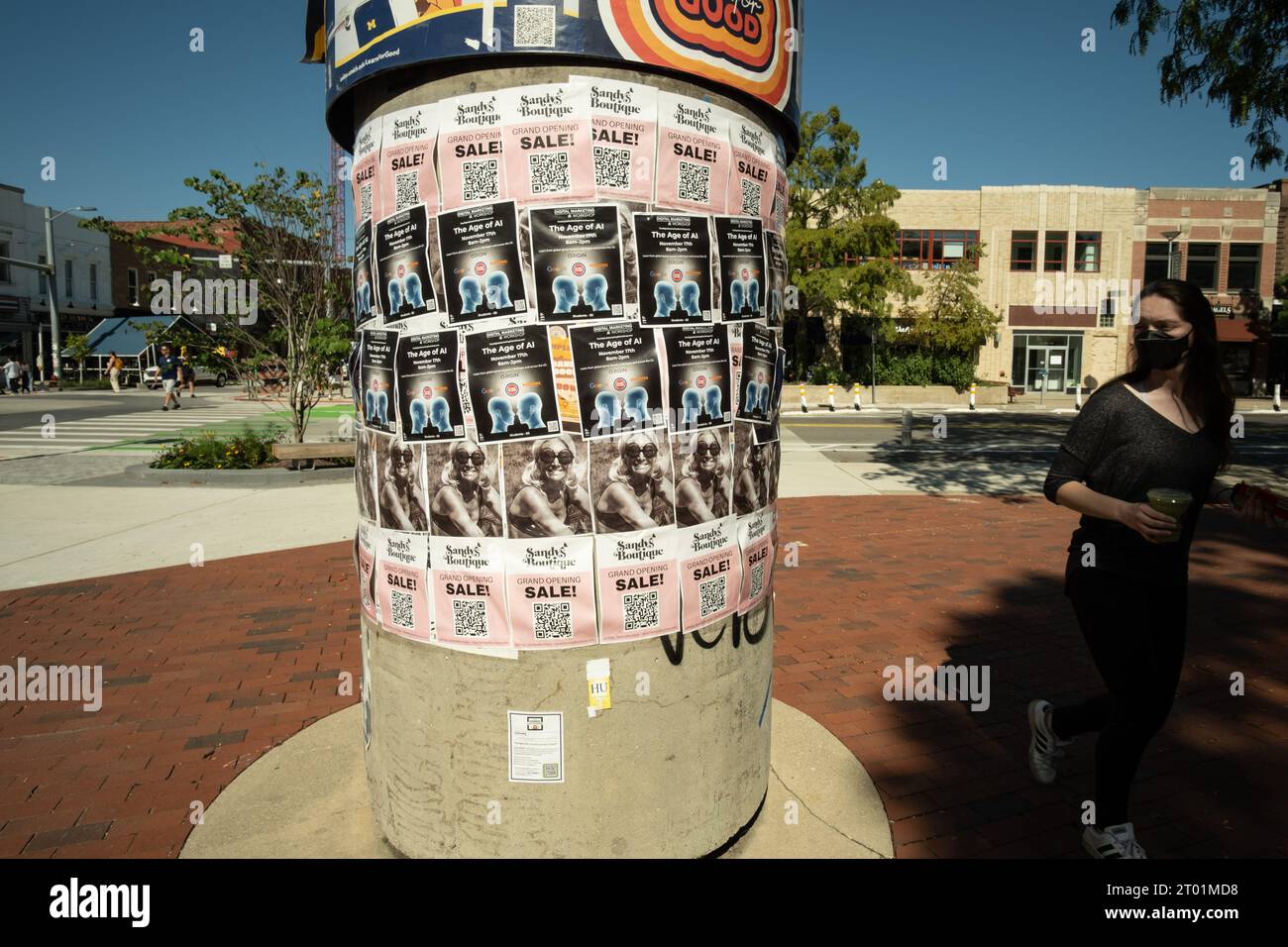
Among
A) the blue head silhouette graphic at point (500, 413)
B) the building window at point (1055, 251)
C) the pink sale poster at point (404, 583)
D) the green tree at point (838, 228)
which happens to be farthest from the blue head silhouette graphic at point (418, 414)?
the building window at point (1055, 251)

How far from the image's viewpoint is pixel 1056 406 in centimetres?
3222

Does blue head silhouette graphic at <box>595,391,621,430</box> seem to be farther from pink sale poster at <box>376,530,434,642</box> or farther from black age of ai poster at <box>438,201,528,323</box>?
pink sale poster at <box>376,530,434,642</box>

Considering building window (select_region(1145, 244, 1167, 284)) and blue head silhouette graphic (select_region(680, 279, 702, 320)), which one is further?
building window (select_region(1145, 244, 1167, 284))

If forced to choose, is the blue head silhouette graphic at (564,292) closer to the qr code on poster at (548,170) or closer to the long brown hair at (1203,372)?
the qr code on poster at (548,170)

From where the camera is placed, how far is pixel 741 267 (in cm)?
259

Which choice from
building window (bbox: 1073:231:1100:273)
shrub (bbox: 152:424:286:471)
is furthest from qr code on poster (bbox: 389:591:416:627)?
building window (bbox: 1073:231:1100:273)

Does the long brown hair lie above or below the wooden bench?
above

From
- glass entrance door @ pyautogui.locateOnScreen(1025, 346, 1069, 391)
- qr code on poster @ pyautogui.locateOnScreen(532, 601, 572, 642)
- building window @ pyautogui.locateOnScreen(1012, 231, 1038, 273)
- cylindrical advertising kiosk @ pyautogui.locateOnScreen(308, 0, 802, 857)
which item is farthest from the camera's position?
glass entrance door @ pyautogui.locateOnScreen(1025, 346, 1069, 391)

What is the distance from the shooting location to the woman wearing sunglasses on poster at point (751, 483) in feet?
8.78

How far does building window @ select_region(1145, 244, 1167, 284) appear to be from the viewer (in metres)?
39.9

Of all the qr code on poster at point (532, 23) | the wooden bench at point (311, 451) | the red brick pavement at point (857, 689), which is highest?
the qr code on poster at point (532, 23)

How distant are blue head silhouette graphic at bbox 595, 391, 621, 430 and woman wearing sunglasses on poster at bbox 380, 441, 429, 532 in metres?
0.60

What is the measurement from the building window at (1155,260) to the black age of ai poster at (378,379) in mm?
45988

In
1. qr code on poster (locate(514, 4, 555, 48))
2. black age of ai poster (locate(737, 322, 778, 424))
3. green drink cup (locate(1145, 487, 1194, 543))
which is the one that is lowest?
green drink cup (locate(1145, 487, 1194, 543))
